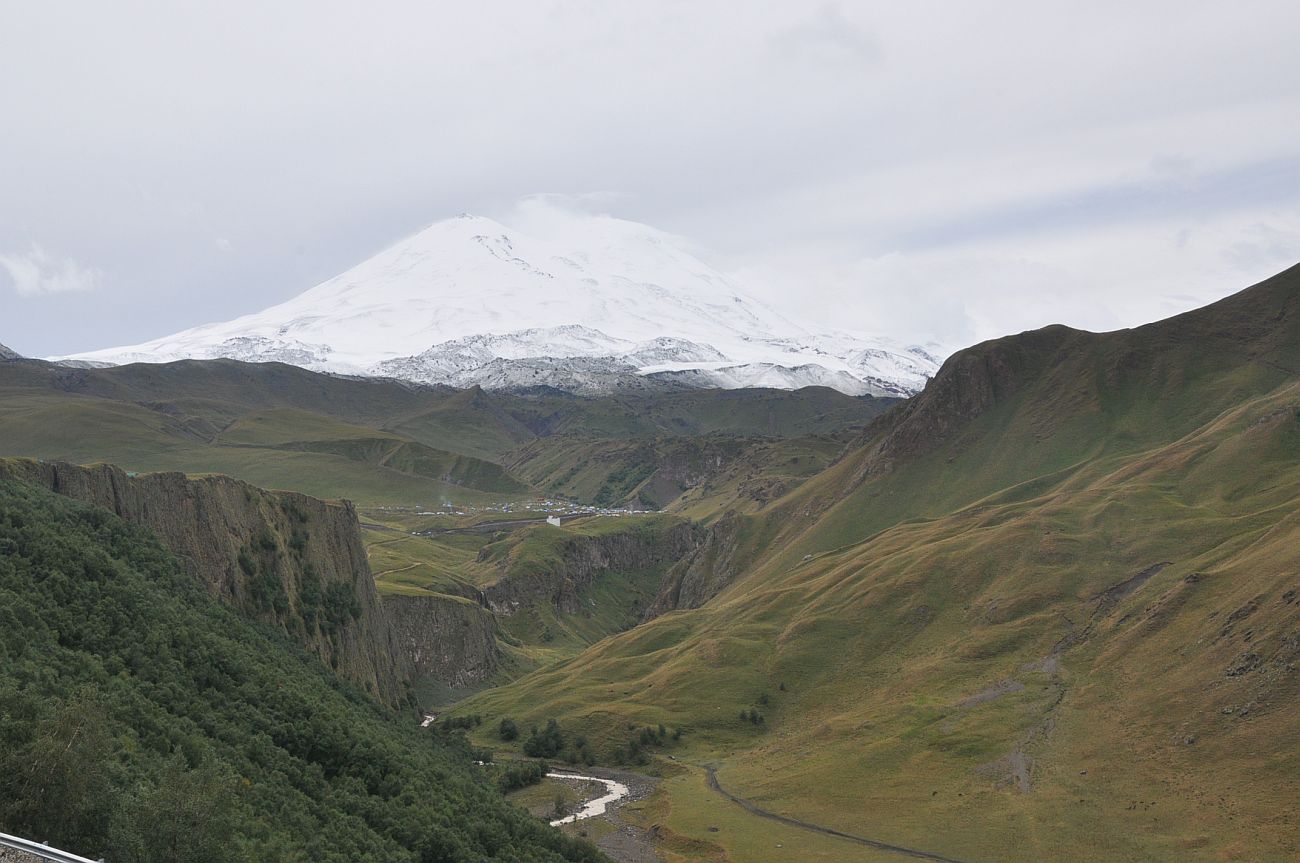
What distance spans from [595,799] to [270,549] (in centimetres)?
4326

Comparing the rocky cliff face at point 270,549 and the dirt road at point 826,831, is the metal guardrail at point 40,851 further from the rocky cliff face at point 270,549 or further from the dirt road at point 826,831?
the dirt road at point 826,831

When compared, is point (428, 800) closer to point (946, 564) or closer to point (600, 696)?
point (600, 696)

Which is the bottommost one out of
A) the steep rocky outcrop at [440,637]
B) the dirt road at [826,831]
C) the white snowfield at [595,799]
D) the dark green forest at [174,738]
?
the white snowfield at [595,799]

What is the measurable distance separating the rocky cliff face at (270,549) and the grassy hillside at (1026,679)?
29026mm

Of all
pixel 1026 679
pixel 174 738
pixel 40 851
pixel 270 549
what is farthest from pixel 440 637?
pixel 40 851

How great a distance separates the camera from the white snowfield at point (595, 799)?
114 metres

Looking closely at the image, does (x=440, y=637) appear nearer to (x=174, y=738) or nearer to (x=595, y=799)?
(x=595, y=799)

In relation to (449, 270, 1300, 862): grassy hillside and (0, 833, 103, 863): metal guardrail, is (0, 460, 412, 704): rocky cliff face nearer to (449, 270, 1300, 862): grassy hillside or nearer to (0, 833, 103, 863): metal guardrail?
(449, 270, 1300, 862): grassy hillside

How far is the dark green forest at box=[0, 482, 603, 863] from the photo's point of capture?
1615 inches

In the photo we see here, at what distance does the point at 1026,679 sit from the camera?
126 m

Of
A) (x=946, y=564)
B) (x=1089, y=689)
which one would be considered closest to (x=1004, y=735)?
(x=1089, y=689)

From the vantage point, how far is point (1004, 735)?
113 meters

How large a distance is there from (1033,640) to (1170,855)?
173 feet

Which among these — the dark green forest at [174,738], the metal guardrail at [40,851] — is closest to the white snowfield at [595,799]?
the dark green forest at [174,738]
